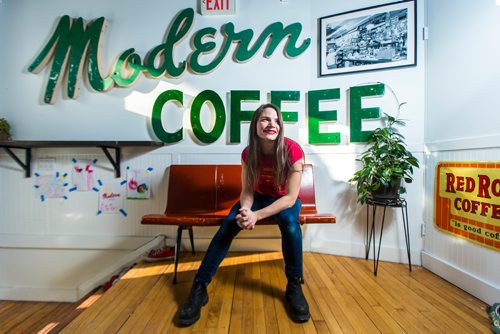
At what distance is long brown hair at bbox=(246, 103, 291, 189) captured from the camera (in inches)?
54.1

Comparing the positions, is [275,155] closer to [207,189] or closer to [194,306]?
[207,189]

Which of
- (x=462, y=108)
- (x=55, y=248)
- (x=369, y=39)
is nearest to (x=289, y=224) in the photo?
(x=462, y=108)

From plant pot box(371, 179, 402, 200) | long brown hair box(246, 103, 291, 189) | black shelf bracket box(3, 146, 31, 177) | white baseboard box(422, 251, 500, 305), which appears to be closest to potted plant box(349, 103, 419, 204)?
plant pot box(371, 179, 402, 200)

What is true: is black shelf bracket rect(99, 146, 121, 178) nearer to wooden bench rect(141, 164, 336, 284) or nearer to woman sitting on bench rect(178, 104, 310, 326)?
wooden bench rect(141, 164, 336, 284)

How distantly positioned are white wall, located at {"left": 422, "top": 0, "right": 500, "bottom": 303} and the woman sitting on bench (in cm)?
111

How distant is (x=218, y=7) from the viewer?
6.86 ft

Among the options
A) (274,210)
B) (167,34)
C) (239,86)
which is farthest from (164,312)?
(167,34)

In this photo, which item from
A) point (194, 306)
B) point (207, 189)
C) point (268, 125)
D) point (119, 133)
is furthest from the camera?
point (119, 133)

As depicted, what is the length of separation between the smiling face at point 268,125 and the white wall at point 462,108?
4.14ft

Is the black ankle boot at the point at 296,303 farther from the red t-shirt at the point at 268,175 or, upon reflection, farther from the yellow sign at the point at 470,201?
the yellow sign at the point at 470,201

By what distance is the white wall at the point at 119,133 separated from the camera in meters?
2.05

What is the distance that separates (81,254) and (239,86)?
2.28 m

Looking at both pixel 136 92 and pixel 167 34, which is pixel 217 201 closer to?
pixel 136 92

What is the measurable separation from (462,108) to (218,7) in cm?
215
